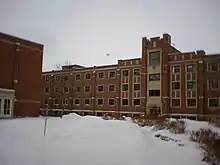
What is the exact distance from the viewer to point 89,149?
439 centimetres

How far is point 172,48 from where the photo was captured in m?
18.9

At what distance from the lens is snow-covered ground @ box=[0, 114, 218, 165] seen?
11.5 ft

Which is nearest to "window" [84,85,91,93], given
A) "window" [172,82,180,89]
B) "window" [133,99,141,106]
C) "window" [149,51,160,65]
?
"window" [133,99,141,106]

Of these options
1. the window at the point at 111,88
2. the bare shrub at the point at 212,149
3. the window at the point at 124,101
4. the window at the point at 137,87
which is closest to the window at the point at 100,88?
the window at the point at 111,88

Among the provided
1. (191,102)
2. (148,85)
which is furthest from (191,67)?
(148,85)

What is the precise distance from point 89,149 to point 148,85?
1424cm

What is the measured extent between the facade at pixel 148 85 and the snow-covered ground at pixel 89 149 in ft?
32.4

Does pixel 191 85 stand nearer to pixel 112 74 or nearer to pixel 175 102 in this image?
pixel 175 102

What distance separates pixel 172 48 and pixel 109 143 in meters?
15.0

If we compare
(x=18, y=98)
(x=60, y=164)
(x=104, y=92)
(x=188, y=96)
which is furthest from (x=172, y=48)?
(x=60, y=164)

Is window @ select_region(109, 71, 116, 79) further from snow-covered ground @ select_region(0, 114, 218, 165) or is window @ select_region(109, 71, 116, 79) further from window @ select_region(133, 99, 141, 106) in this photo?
snow-covered ground @ select_region(0, 114, 218, 165)

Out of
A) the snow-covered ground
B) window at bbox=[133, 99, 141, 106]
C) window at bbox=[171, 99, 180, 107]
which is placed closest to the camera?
the snow-covered ground

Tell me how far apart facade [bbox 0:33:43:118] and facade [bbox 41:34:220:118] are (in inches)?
293

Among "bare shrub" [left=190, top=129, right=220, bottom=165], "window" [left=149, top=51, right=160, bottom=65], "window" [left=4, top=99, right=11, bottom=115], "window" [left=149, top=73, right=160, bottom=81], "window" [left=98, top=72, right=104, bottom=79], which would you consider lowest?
"bare shrub" [left=190, top=129, right=220, bottom=165]
